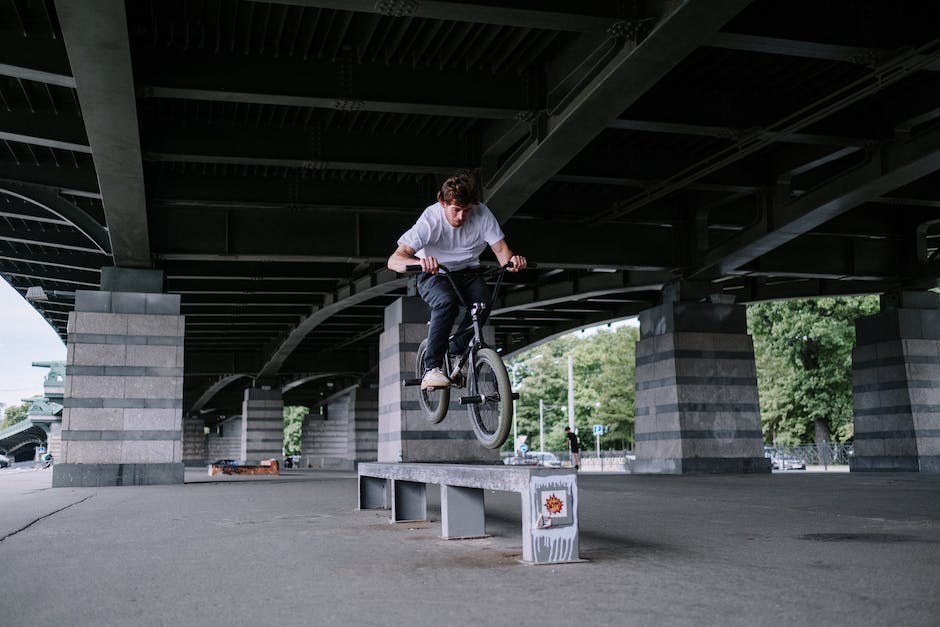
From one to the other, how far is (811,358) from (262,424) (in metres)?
33.1

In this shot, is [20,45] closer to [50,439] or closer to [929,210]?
[929,210]

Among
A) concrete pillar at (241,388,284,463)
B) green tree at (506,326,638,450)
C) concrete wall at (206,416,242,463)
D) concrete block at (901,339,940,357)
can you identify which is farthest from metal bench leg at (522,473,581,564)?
concrete wall at (206,416,242,463)

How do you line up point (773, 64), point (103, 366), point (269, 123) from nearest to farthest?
point (773, 64), point (269, 123), point (103, 366)

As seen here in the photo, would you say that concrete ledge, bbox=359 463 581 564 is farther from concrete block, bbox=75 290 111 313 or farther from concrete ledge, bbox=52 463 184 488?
concrete block, bbox=75 290 111 313

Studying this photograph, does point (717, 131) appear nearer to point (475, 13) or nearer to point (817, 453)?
point (475, 13)

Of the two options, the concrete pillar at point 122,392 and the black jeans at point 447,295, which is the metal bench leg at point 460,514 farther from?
the concrete pillar at point 122,392

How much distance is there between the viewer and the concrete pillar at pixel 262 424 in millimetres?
53281

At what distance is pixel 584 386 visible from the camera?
81125 millimetres

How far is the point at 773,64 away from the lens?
47.0ft

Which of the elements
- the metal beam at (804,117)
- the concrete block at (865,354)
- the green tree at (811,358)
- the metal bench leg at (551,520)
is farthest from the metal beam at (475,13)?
the green tree at (811,358)

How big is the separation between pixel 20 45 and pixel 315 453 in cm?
7710

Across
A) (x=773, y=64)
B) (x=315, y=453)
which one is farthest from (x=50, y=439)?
(x=773, y=64)

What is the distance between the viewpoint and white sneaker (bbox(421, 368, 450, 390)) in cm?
888

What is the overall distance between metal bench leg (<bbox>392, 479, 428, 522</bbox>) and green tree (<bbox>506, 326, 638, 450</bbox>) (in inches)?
2029
